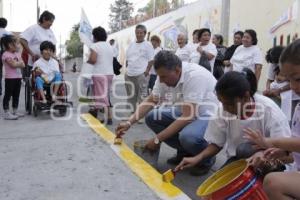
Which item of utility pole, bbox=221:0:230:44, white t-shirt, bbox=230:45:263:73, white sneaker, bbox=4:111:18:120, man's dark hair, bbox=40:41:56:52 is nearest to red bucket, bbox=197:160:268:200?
white t-shirt, bbox=230:45:263:73

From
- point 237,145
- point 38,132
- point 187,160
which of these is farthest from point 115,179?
point 38,132

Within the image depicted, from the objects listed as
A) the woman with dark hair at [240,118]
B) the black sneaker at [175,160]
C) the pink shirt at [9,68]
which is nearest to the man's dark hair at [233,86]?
the woman with dark hair at [240,118]

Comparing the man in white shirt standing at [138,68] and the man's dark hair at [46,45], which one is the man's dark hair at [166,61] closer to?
the man in white shirt standing at [138,68]

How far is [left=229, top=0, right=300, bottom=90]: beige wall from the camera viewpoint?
10.6 metres

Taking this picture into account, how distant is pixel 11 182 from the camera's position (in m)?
3.76

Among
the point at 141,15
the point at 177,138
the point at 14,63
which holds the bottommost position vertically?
the point at 177,138

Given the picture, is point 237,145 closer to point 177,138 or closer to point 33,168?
point 177,138

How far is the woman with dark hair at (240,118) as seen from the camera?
10.1 ft

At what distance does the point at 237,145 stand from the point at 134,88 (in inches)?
186

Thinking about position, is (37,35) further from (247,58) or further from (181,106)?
(181,106)

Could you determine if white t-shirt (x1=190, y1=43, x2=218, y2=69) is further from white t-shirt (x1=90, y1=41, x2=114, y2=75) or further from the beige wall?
the beige wall

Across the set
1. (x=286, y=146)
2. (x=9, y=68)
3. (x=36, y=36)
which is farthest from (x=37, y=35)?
(x=286, y=146)

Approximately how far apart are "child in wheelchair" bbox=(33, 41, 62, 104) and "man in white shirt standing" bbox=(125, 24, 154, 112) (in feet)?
4.07

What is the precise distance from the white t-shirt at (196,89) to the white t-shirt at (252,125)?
2.56 feet
